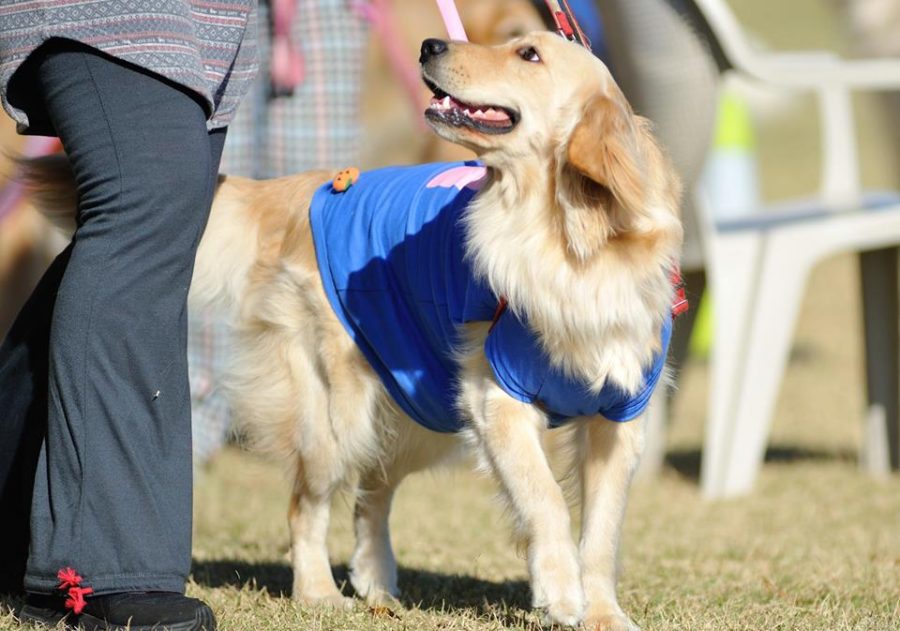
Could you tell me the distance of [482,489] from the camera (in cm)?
579

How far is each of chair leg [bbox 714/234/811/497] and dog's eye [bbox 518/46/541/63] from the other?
112 inches

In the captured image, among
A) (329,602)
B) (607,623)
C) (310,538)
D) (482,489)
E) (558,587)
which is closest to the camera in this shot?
(558,587)

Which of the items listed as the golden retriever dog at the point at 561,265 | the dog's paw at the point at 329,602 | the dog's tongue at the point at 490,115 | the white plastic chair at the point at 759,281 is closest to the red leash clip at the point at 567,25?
the golden retriever dog at the point at 561,265

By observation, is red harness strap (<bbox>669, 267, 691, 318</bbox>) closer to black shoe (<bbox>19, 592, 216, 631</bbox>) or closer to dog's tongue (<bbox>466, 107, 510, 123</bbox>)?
dog's tongue (<bbox>466, 107, 510, 123</bbox>)

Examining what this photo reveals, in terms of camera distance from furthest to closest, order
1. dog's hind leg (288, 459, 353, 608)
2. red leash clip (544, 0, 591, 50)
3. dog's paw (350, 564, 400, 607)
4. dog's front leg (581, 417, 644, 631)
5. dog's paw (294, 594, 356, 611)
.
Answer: dog's paw (350, 564, 400, 607) < dog's hind leg (288, 459, 353, 608) < dog's paw (294, 594, 356, 611) < red leash clip (544, 0, 591, 50) < dog's front leg (581, 417, 644, 631)

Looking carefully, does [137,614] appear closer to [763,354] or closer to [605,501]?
[605,501]

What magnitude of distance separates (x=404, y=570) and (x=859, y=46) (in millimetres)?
4328

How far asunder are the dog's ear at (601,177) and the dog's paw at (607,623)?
0.83 meters

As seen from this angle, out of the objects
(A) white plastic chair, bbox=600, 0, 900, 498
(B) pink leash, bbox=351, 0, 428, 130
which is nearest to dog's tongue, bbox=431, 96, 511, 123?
(B) pink leash, bbox=351, 0, 428, 130

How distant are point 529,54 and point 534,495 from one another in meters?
1.07

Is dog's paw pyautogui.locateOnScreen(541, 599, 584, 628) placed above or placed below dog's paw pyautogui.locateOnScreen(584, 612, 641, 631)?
above

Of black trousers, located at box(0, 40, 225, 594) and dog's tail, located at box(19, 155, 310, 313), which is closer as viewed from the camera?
black trousers, located at box(0, 40, 225, 594)

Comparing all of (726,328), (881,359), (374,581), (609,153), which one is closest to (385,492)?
(374,581)

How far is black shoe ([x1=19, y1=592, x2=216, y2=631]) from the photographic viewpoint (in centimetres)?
269
